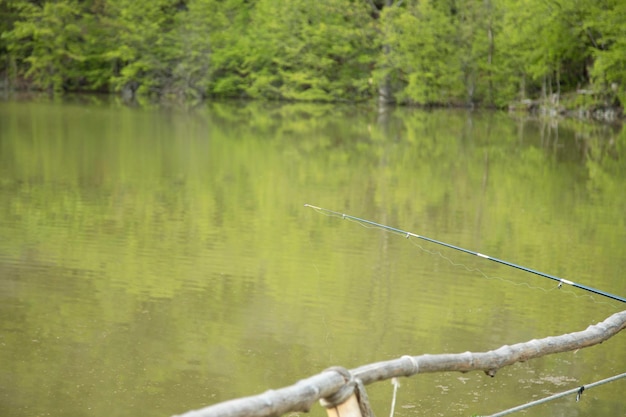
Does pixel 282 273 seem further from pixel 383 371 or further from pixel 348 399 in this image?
pixel 348 399

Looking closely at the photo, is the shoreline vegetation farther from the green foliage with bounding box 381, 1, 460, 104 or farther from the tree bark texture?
the tree bark texture

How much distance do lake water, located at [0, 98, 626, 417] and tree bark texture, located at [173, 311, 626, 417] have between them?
1.10 meters

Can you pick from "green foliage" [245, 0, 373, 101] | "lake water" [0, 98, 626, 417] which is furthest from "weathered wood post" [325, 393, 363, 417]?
"green foliage" [245, 0, 373, 101]

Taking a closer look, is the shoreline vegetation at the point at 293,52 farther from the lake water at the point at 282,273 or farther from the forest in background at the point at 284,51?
the lake water at the point at 282,273

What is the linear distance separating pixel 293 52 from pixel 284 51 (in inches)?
42.6

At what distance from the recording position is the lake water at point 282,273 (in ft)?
18.2

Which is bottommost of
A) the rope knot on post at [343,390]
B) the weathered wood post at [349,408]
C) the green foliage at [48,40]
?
the weathered wood post at [349,408]

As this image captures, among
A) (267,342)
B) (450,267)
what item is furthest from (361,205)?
(267,342)

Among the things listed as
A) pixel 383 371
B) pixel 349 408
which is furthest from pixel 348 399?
pixel 383 371

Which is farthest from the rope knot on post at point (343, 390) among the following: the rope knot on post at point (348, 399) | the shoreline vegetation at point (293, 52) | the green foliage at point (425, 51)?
the green foliage at point (425, 51)

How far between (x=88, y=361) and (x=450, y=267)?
3852mm

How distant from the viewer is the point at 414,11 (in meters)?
35.2

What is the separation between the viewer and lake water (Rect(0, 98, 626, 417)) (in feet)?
18.2

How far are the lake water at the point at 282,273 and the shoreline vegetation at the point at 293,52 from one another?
16723mm
